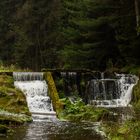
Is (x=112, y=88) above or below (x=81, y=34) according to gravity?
below

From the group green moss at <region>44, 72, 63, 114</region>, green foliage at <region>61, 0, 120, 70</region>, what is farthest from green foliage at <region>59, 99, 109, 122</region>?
green foliage at <region>61, 0, 120, 70</region>

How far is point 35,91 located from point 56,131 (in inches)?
347

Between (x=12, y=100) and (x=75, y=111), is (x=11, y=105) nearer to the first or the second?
(x=12, y=100)

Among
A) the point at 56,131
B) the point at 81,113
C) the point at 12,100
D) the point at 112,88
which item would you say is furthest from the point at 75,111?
the point at 112,88

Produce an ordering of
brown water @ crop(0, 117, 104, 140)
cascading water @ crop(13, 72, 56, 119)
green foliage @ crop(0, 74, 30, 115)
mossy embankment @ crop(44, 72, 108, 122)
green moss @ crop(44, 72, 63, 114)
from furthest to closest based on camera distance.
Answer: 1. cascading water @ crop(13, 72, 56, 119)
2. green moss @ crop(44, 72, 63, 114)
3. green foliage @ crop(0, 74, 30, 115)
4. mossy embankment @ crop(44, 72, 108, 122)
5. brown water @ crop(0, 117, 104, 140)

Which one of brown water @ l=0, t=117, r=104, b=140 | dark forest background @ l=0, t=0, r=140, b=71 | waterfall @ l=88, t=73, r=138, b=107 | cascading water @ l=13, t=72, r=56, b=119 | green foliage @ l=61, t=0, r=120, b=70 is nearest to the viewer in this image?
brown water @ l=0, t=117, r=104, b=140

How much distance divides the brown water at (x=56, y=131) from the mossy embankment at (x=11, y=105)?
59 centimetres

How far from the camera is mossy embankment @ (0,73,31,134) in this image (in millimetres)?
17844

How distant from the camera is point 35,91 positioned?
2483 centimetres

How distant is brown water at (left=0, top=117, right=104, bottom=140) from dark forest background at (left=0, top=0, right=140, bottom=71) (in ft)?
36.9

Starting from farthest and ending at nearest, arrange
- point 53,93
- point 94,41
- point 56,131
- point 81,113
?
point 94,41
point 53,93
point 81,113
point 56,131

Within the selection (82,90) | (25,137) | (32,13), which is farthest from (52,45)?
(25,137)

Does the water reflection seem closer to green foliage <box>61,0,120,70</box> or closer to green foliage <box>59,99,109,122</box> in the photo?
green foliage <box>59,99,109,122</box>

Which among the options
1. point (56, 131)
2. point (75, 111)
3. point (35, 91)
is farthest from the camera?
point (35, 91)
